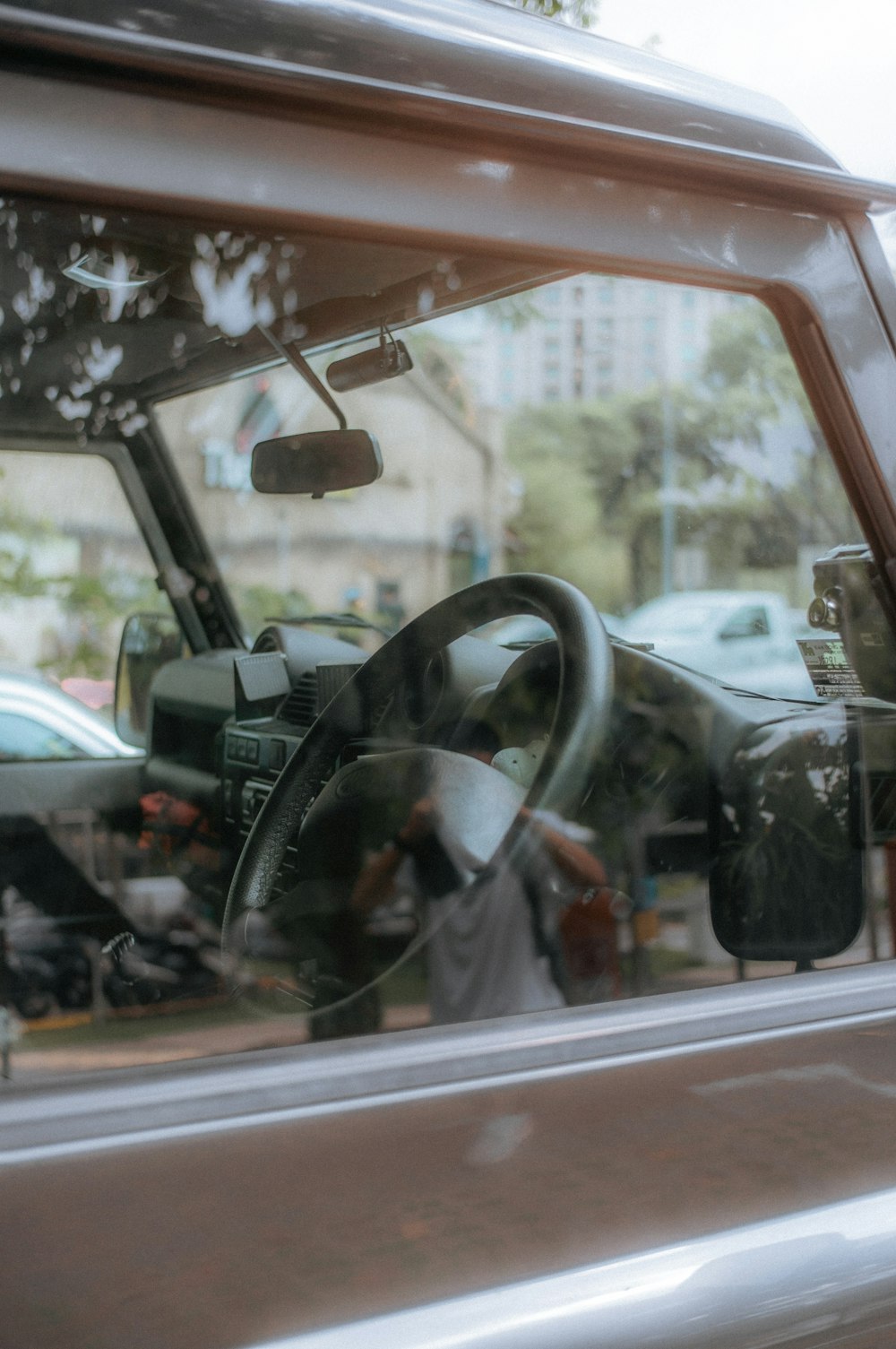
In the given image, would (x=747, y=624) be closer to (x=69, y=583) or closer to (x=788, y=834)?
(x=788, y=834)

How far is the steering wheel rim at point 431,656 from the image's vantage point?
1.33 meters

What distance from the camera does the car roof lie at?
31.9 inches

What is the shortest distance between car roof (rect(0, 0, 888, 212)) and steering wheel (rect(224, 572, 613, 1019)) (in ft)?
1.90

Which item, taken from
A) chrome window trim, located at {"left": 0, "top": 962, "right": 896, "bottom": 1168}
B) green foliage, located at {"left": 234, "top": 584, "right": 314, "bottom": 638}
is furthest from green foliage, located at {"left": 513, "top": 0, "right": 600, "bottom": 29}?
chrome window trim, located at {"left": 0, "top": 962, "right": 896, "bottom": 1168}

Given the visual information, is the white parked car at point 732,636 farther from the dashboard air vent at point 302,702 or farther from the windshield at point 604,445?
the dashboard air vent at point 302,702

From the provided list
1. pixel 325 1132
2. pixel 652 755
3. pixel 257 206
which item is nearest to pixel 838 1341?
pixel 325 1132

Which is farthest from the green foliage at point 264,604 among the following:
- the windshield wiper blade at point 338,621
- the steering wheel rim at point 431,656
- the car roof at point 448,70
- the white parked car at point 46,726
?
the car roof at point 448,70

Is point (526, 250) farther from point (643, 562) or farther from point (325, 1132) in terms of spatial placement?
point (325, 1132)

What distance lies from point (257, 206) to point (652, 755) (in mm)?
796

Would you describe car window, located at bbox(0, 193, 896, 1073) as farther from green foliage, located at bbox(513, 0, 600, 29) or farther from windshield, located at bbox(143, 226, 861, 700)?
green foliage, located at bbox(513, 0, 600, 29)

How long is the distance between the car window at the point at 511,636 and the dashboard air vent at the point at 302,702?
12.5 inches

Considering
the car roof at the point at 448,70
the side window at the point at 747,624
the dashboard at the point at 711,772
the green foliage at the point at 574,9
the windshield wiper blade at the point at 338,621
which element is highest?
the green foliage at the point at 574,9

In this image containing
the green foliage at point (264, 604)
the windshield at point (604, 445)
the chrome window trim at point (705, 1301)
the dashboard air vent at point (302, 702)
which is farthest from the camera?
the dashboard air vent at point (302, 702)

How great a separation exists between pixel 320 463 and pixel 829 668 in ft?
2.89
